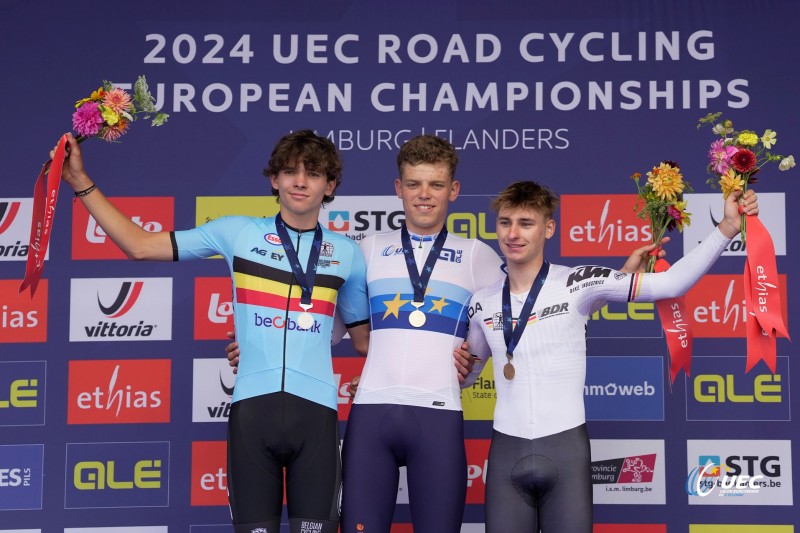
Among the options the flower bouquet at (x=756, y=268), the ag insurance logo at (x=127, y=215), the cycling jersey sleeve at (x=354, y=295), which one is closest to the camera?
the flower bouquet at (x=756, y=268)

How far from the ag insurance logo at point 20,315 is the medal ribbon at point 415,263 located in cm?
188

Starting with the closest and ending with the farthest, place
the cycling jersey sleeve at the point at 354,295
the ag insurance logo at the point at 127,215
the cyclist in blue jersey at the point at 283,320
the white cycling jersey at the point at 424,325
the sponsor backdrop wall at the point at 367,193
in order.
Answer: the cyclist in blue jersey at the point at 283,320
the white cycling jersey at the point at 424,325
the cycling jersey sleeve at the point at 354,295
the sponsor backdrop wall at the point at 367,193
the ag insurance logo at the point at 127,215

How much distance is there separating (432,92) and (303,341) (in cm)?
173

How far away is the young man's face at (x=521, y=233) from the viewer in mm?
3088

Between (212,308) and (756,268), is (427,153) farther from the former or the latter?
(212,308)

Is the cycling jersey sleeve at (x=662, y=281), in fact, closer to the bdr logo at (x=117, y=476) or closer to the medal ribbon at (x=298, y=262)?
the medal ribbon at (x=298, y=262)

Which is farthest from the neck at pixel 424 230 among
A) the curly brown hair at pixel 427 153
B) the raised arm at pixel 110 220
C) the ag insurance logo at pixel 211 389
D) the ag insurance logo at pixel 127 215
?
the ag insurance logo at pixel 127 215

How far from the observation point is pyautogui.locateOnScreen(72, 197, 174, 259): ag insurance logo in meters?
4.29

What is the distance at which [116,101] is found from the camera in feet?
10.1

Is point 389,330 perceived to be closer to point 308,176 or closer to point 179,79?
point 308,176

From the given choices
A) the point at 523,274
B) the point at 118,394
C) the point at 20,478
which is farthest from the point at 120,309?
the point at 523,274

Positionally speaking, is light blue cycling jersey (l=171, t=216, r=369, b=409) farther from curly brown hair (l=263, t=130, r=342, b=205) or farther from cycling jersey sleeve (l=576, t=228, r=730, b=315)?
cycling jersey sleeve (l=576, t=228, r=730, b=315)

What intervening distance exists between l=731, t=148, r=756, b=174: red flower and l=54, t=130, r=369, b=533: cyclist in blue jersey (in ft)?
4.16

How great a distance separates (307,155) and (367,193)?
117cm
